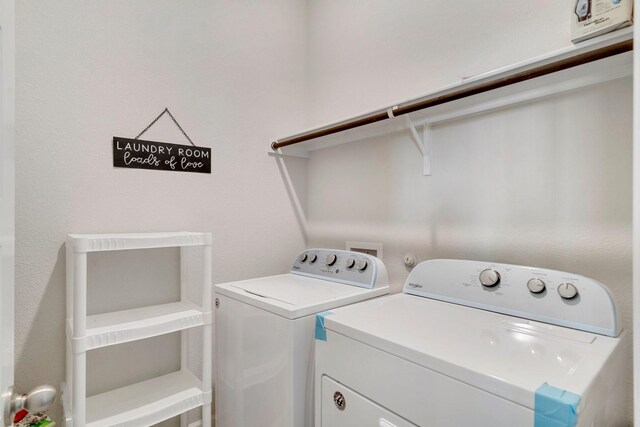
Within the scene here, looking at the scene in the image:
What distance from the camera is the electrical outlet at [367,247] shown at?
171cm

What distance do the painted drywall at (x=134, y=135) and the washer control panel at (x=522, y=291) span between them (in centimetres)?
102

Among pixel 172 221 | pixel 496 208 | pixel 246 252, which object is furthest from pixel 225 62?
pixel 496 208

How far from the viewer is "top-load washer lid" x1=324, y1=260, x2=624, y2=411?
0.65 meters

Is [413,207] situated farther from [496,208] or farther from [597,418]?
[597,418]

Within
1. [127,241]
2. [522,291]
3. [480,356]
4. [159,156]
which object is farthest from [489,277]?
[159,156]

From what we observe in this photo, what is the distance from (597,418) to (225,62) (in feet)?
6.40

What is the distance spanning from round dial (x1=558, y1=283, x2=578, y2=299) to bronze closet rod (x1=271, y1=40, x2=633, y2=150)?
0.63 m

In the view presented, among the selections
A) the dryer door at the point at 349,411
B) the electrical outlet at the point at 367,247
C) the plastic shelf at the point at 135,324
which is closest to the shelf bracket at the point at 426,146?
the electrical outlet at the point at 367,247

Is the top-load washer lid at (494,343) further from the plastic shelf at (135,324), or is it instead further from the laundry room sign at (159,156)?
the laundry room sign at (159,156)

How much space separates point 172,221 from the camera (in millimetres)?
1579

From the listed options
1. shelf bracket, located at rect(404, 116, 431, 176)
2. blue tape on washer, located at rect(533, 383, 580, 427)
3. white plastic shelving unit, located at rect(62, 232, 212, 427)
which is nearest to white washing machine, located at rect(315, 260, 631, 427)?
blue tape on washer, located at rect(533, 383, 580, 427)

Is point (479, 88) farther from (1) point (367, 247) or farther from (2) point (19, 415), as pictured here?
(2) point (19, 415)

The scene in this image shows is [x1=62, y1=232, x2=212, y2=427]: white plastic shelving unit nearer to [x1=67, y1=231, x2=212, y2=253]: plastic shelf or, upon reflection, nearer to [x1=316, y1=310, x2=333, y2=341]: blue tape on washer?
[x1=67, y1=231, x2=212, y2=253]: plastic shelf

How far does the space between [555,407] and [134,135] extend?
167cm
